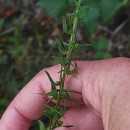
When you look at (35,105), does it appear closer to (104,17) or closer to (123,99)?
(123,99)

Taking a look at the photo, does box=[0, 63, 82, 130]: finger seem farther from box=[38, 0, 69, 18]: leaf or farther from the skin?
box=[38, 0, 69, 18]: leaf

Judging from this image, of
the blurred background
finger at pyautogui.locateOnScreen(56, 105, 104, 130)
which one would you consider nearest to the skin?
finger at pyautogui.locateOnScreen(56, 105, 104, 130)

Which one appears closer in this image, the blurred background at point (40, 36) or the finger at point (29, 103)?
the finger at point (29, 103)

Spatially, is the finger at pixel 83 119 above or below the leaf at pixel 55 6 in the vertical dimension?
below

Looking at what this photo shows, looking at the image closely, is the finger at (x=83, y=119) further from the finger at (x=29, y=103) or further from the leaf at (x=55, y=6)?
the leaf at (x=55, y=6)

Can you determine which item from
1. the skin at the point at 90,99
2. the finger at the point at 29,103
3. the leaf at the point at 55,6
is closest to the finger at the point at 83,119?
the skin at the point at 90,99

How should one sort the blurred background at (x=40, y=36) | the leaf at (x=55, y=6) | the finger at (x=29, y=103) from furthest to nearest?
the blurred background at (x=40, y=36)
the leaf at (x=55, y=6)
the finger at (x=29, y=103)

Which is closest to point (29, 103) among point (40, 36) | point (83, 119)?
point (83, 119)
